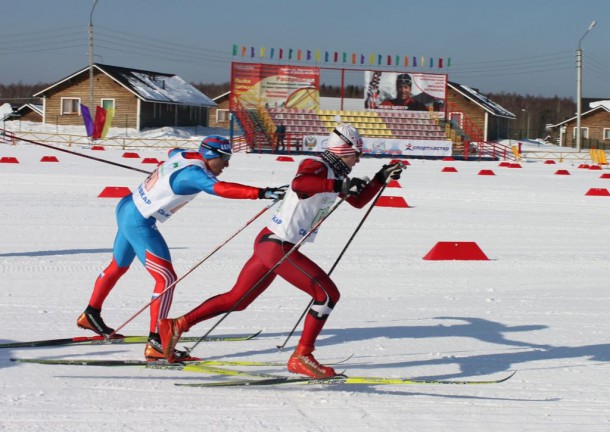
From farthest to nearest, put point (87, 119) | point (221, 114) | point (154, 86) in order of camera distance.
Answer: point (221, 114) < point (154, 86) < point (87, 119)

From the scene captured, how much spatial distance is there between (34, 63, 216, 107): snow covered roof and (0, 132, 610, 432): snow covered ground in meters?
42.5

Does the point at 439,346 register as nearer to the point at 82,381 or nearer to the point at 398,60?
the point at 82,381

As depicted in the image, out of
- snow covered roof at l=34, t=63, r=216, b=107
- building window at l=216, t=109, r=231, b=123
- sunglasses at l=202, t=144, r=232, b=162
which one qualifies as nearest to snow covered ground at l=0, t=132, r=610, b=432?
sunglasses at l=202, t=144, r=232, b=162

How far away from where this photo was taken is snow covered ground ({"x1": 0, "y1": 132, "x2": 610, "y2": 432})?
5.33m

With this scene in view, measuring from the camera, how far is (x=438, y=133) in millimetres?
51438

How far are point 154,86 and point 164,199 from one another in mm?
57592

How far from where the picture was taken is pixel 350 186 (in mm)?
5852

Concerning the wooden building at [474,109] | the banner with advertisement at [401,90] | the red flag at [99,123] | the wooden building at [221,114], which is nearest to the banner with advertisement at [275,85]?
the banner with advertisement at [401,90]

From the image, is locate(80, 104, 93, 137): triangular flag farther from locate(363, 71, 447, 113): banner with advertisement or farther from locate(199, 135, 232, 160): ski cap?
locate(199, 135, 232, 160): ski cap

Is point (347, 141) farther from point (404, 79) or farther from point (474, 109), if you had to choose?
point (474, 109)

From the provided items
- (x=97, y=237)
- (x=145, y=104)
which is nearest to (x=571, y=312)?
(x=97, y=237)

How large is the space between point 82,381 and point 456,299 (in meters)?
4.57

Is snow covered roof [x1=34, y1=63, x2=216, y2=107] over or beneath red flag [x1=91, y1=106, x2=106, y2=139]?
over

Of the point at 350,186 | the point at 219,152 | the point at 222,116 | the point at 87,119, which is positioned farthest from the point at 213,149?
the point at 222,116
